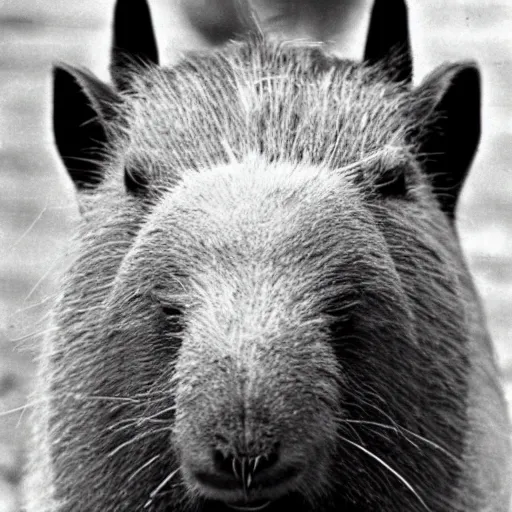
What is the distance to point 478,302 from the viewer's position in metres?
3.24

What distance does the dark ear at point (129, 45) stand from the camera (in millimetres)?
2826

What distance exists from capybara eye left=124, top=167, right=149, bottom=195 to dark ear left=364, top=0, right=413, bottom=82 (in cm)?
70

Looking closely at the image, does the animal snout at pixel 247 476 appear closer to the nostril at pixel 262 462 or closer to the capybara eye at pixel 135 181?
the nostril at pixel 262 462

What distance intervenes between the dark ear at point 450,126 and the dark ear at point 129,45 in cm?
72

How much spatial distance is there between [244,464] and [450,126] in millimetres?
1238

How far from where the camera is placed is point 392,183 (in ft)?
8.35

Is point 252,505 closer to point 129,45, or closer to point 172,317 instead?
point 172,317

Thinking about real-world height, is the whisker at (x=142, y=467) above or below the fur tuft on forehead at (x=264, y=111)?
below

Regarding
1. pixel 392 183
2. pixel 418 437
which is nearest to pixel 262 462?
pixel 418 437

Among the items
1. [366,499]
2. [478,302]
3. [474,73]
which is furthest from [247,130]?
[478,302]

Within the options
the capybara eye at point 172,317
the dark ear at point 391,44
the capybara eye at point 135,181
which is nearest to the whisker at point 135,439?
the capybara eye at point 172,317

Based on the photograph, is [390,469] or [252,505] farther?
[390,469]

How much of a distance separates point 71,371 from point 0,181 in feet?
12.1

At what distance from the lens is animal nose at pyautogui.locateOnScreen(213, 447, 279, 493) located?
2.02m
